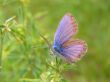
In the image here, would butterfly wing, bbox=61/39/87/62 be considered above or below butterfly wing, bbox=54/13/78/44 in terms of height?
below

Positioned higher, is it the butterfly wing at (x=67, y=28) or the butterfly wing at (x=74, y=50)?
the butterfly wing at (x=67, y=28)

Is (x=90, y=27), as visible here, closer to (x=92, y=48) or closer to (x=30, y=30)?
(x=92, y=48)

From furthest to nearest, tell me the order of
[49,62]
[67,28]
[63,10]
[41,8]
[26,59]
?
[41,8], [63,10], [26,59], [49,62], [67,28]

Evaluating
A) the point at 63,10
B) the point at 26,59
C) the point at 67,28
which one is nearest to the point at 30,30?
the point at 26,59

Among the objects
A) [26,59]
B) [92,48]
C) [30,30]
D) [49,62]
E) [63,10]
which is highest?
[63,10]
